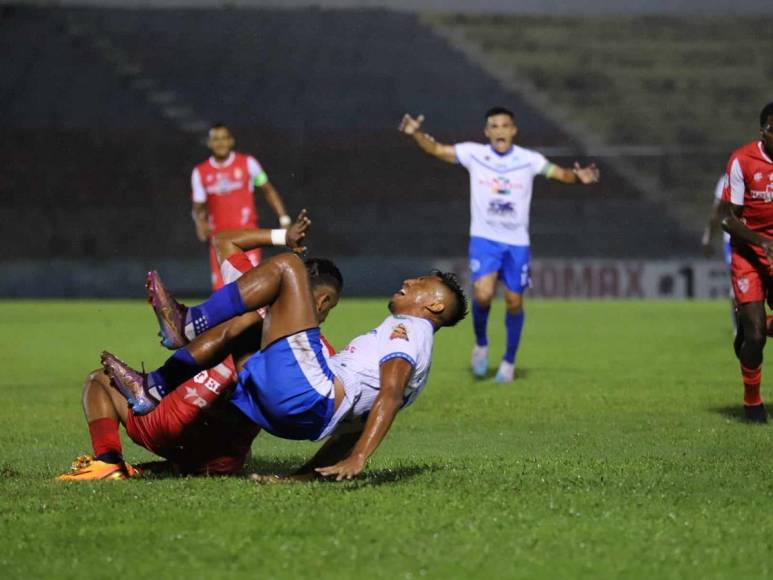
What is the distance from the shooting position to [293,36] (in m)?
34.7

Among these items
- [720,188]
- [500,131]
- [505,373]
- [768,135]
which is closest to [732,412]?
[768,135]

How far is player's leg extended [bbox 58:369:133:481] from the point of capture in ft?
24.1

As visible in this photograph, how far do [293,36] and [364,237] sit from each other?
8.16m

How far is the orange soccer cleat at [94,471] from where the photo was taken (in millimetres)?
7289

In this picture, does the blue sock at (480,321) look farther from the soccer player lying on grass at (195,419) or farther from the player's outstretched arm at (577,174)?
the soccer player lying on grass at (195,419)

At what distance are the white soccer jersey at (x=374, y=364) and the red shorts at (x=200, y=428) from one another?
1.96 feet

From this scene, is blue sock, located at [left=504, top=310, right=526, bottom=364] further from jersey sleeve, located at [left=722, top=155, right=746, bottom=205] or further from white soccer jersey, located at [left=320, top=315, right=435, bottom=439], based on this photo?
white soccer jersey, located at [left=320, top=315, right=435, bottom=439]

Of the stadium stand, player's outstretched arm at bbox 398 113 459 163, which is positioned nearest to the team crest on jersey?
player's outstretched arm at bbox 398 113 459 163

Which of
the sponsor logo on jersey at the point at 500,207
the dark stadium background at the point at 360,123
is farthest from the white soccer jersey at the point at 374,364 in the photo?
the dark stadium background at the point at 360,123

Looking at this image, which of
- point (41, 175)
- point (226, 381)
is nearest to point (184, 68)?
point (41, 175)

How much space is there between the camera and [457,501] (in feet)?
21.1

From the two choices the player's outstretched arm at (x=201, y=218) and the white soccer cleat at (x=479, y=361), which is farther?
the player's outstretched arm at (x=201, y=218)

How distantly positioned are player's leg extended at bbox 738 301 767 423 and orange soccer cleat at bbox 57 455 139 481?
16.4 feet

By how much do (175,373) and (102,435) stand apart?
20.8 inches
